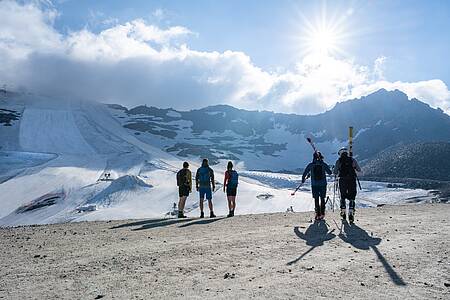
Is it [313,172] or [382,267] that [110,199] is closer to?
[313,172]

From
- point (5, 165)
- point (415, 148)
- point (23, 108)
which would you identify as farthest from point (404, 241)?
point (23, 108)

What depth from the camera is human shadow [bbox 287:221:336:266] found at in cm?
961

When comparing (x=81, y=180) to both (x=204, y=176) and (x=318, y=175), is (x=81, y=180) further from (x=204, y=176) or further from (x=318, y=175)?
(x=318, y=175)

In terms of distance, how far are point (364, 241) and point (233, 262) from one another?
3724 mm

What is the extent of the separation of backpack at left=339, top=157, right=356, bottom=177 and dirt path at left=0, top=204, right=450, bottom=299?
6.96 feet

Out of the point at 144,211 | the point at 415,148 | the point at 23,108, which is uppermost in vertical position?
the point at 23,108

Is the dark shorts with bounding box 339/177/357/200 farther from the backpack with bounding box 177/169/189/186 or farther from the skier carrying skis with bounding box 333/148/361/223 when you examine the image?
the backpack with bounding box 177/169/189/186

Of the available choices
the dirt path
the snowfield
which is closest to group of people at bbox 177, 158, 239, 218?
the dirt path

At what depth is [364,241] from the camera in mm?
9938

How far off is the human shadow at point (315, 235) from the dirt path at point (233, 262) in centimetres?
4

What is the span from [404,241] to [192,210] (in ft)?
127

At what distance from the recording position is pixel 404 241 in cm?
984

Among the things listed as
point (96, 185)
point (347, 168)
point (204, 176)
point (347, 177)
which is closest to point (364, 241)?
point (347, 177)

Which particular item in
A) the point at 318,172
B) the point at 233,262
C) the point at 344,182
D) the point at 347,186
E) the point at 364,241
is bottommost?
the point at 233,262
